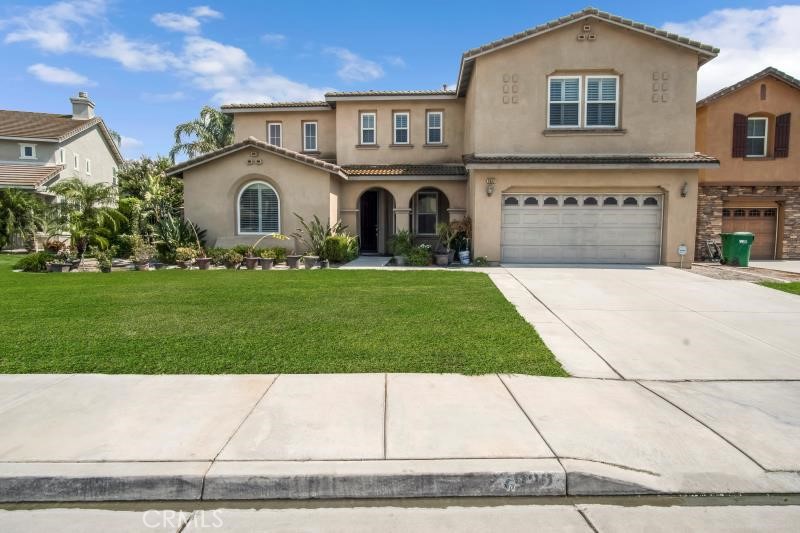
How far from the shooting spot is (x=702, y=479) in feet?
11.1

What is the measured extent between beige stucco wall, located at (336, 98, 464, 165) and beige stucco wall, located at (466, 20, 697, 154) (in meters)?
3.68

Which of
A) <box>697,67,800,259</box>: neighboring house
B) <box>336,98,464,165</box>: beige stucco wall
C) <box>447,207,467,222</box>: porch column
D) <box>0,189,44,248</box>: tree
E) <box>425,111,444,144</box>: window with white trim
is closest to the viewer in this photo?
<box>697,67,800,259</box>: neighboring house

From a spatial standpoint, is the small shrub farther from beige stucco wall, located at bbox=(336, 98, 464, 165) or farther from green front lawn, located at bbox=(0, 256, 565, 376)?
beige stucco wall, located at bbox=(336, 98, 464, 165)

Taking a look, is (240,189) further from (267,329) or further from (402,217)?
(267,329)

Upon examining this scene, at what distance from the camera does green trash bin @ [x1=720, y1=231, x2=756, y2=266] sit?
16.4m

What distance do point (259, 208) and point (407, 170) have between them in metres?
5.61

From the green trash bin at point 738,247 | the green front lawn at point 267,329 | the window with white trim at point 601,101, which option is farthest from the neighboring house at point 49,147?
the green trash bin at point 738,247

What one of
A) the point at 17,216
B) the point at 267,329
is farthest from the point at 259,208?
the point at 17,216

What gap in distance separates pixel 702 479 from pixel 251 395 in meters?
3.76

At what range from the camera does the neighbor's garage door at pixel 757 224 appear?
18.6m

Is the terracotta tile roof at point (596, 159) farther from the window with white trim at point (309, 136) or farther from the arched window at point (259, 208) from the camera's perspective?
the window with white trim at point (309, 136)

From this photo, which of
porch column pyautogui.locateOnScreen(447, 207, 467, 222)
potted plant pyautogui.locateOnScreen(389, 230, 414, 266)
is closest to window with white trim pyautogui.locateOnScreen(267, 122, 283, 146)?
potted plant pyautogui.locateOnScreen(389, 230, 414, 266)

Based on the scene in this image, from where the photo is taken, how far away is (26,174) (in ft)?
83.1

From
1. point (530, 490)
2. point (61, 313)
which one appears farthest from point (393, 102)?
point (530, 490)
